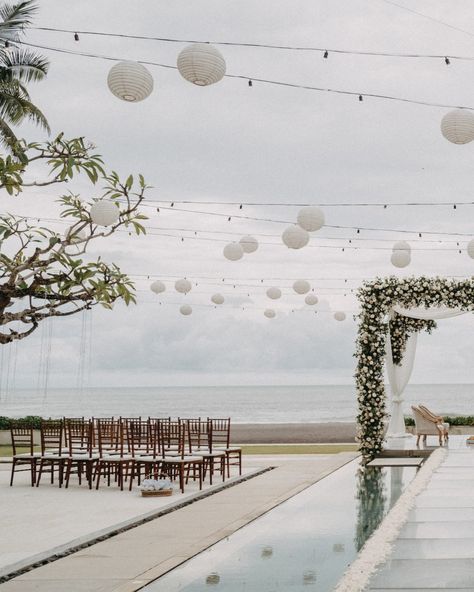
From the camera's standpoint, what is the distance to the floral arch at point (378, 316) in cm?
1290

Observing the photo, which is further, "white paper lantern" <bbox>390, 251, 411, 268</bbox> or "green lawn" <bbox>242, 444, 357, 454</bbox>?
"green lawn" <bbox>242, 444, 357, 454</bbox>

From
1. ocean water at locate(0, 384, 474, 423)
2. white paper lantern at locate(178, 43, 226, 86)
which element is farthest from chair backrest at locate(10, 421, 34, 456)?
ocean water at locate(0, 384, 474, 423)

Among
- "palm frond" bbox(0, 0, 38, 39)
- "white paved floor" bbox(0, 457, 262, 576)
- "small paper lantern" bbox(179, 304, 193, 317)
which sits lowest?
"white paved floor" bbox(0, 457, 262, 576)

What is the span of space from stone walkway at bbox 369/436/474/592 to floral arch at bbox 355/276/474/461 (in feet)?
12.5

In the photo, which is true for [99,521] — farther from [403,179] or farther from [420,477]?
[403,179]

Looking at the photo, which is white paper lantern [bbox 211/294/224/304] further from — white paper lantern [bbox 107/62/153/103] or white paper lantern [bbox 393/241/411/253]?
white paper lantern [bbox 107/62/153/103]

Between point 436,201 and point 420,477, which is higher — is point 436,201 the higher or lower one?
the higher one

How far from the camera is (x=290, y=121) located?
1093cm

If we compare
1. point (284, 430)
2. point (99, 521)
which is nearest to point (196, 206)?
point (99, 521)

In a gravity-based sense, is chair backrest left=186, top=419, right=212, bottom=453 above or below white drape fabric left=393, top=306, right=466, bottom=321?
below

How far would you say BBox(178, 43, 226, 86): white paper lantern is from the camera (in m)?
5.66

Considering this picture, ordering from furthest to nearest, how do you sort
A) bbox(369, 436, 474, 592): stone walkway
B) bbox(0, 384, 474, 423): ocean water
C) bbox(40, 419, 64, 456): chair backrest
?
bbox(0, 384, 474, 423): ocean water → bbox(40, 419, 64, 456): chair backrest → bbox(369, 436, 474, 592): stone walkway

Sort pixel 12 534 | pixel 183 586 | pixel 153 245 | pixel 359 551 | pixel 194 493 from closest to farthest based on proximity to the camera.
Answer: pixel 183 586
pixel 359 551
pixel 12 534
pixel 194 493
pixel 153 245

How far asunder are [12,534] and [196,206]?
25.0 ft
